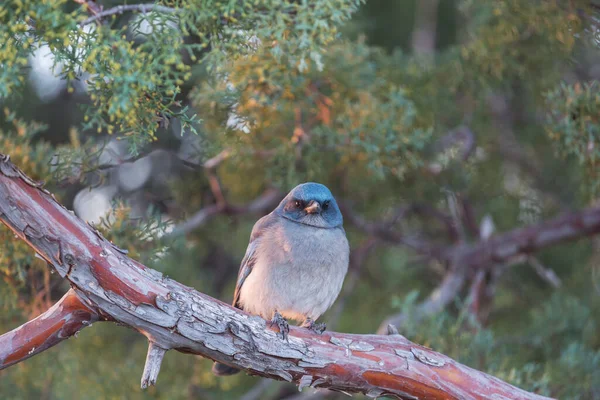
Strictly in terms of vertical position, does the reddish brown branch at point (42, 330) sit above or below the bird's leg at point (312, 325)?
above

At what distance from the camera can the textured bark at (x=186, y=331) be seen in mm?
2738

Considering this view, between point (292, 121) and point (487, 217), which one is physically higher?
point (292, 121)

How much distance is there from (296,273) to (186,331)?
117cm

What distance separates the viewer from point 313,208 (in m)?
4.21

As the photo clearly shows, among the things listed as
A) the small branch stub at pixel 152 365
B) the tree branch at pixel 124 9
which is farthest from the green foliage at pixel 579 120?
the small branch stub at pixel 152 365

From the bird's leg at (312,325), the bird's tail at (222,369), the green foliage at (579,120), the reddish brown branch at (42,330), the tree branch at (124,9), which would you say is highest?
the tree branch at (124,9)

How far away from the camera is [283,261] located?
4008 millimetres

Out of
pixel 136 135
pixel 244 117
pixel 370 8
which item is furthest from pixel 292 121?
pixel 370 8

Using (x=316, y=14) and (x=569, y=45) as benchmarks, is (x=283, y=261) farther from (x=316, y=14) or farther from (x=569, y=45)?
(x=569, y=45)

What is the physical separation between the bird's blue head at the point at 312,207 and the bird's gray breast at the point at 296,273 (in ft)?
0.28

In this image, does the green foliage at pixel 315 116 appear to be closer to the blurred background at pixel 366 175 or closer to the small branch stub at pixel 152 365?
the blurred background at pixel 366 175

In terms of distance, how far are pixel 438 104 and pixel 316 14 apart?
208 cm

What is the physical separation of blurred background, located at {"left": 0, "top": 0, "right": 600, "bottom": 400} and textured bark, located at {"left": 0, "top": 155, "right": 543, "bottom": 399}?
0.62 m

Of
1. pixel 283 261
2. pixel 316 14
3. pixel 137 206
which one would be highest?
pixel 316 14
